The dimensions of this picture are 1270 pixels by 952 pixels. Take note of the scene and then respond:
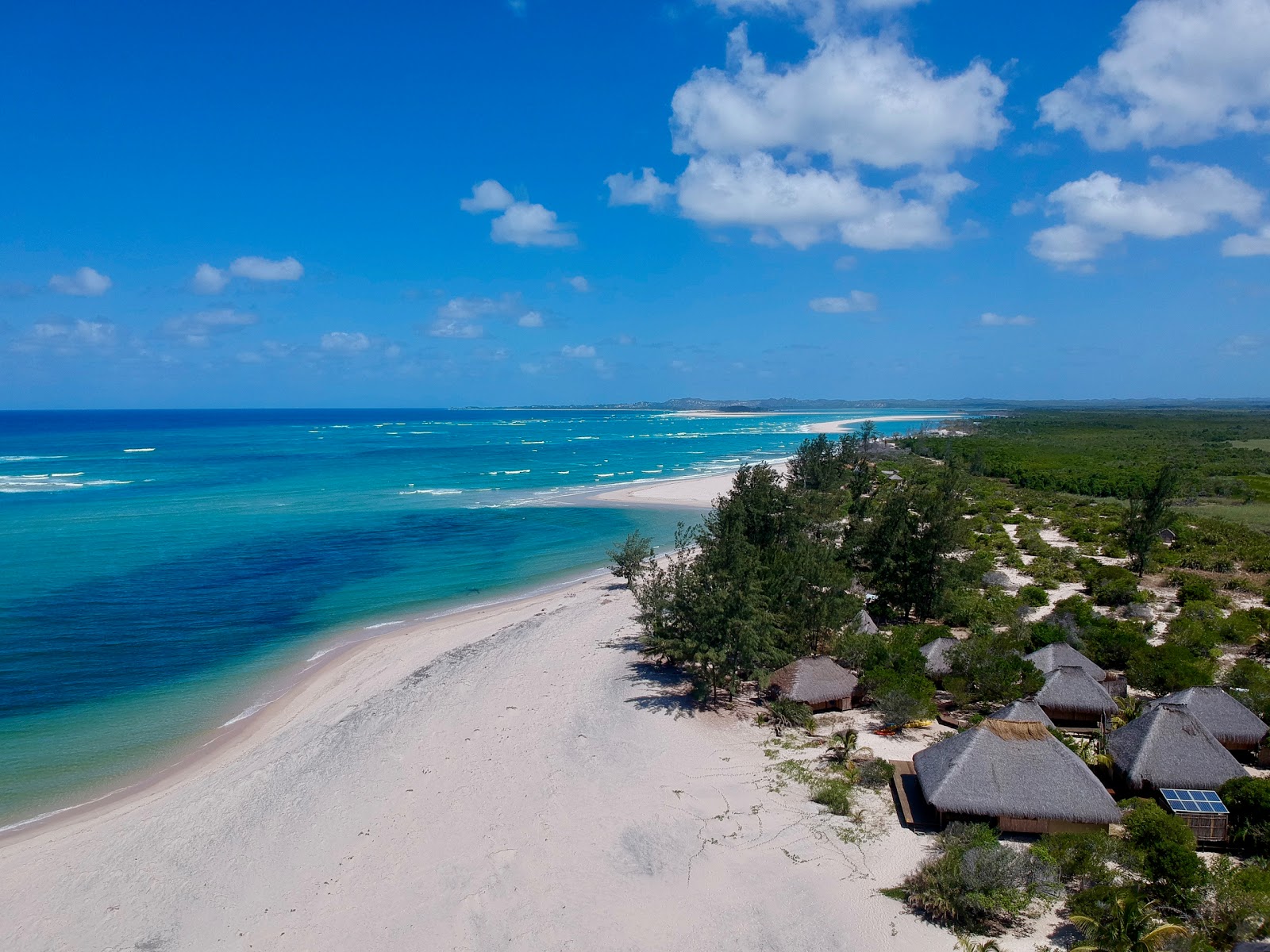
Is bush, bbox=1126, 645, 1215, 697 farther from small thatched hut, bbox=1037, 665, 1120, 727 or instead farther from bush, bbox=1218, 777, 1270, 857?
bush, bbox=1218, 777, 1270, 857

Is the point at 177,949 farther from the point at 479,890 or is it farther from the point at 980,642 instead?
the point at 980,642

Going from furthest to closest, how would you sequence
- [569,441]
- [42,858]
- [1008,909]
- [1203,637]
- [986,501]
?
[569,441] < [986,501] < [1203,637] < [42,858] < [1008,909]

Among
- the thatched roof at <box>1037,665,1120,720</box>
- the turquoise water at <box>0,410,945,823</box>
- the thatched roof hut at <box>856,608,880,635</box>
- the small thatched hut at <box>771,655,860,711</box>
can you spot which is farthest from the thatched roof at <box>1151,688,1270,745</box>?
the turquoise water at <box>0,410,945,823</box>

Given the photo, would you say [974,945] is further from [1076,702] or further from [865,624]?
[865,624]

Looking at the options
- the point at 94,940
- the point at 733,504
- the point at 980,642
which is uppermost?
the point at 733,504

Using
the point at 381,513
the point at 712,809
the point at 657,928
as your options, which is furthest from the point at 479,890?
the point at 381,513

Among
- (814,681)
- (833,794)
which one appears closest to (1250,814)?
(833,794)
